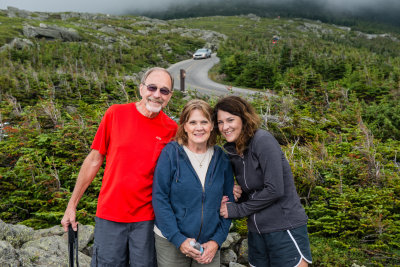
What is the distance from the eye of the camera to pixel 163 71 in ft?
8.32

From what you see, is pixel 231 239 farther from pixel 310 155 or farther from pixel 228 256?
pixel 310 155

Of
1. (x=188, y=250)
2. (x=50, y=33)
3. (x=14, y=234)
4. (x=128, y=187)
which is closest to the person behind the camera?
(x=188, y=250)

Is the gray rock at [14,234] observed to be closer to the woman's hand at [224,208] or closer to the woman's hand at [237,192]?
the woman's hand at [224,208]

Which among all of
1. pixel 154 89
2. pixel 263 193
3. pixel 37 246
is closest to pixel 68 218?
pixel 37 246

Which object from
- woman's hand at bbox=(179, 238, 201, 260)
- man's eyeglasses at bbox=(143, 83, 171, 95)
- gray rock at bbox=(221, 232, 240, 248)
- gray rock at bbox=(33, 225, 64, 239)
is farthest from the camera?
gray rock at bbox=(221, 232, 240, 248)

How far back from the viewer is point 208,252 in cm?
219

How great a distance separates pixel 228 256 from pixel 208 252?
2007 millimetres

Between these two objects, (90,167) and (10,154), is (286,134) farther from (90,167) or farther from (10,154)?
(10,154)

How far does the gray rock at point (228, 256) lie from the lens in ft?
12.9

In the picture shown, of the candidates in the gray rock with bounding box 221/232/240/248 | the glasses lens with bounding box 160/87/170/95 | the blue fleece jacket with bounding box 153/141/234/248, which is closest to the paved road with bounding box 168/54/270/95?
the gray rock with bounding box 221/232/240/248

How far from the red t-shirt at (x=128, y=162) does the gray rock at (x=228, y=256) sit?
2134 millimetres

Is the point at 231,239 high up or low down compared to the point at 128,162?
down

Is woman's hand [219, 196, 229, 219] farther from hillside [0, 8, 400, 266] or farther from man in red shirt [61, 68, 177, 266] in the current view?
hillside [0, 8, 400, 266]

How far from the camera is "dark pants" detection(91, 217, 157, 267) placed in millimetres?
2285
